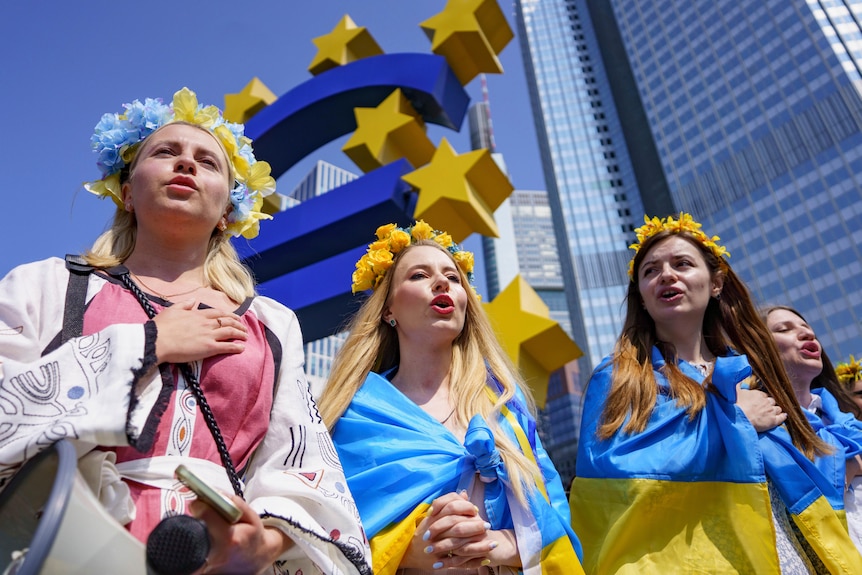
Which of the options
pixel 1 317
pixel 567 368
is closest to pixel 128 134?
pixel 1 317

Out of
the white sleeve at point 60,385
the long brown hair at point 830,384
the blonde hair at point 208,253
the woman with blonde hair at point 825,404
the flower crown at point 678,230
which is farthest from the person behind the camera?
the long brown hair at point 830,384

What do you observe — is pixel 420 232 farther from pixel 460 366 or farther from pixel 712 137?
pixel 712 137

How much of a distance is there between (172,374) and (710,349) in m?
2.83

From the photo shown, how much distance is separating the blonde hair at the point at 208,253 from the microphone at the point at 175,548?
0.98 m

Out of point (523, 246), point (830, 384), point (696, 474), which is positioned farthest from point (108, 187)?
point (523, 246)

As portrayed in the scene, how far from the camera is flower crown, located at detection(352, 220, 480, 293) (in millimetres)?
2973

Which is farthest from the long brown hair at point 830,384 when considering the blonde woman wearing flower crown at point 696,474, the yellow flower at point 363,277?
the yellow flower at point 363,277

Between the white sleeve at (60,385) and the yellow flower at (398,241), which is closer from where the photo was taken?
the white sleeve at (60,385)

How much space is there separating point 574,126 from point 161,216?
76582 millimetres

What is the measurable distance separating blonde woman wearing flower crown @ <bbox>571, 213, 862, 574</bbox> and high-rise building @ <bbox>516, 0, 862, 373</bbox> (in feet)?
164

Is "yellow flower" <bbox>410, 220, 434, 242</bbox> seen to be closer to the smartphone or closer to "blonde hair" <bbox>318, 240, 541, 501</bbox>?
"blonde hair" <bbox>318, 240, 541, 501</bbox>

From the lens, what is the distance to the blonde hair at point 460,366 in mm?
2230

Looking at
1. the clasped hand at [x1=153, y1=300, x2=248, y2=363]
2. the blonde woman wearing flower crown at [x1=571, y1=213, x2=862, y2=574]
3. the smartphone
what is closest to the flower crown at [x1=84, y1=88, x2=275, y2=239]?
the clasped hand at [x1=153, y1=300, x2=248, y2=363]

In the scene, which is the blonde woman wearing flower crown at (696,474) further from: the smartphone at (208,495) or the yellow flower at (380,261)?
the smartphone at (208,495)
